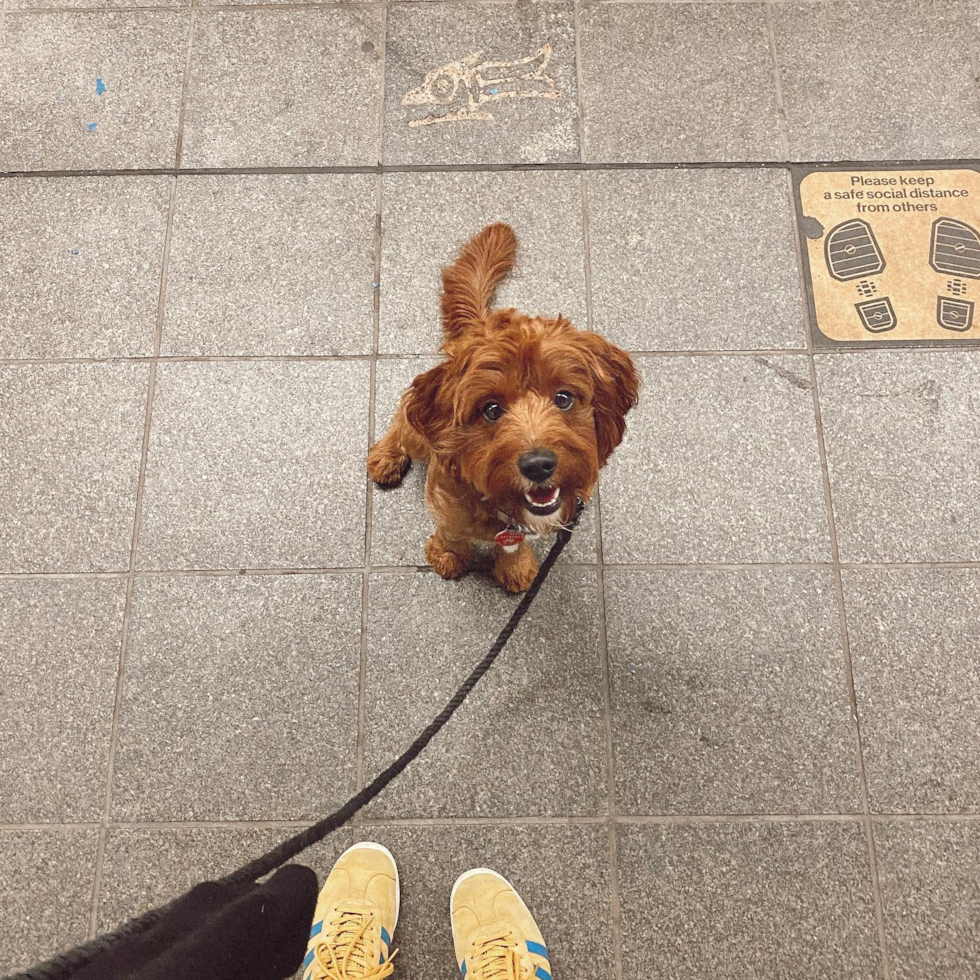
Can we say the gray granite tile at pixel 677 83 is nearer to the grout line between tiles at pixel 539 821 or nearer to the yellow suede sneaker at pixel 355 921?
the grout line between tiles at pixel 539 821

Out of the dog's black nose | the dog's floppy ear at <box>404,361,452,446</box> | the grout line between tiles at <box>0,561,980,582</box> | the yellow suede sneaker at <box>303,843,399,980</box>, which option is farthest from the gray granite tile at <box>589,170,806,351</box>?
the yellow suede sneaker at <box>303,843,399,980</box>

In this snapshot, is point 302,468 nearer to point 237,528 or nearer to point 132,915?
point 237,528

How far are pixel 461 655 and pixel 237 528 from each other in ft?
3.11

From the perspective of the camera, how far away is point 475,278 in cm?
239

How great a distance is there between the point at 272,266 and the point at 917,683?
2.89 m

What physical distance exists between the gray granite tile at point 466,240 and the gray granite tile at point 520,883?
178cm

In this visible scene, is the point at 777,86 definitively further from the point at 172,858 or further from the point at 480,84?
the point at 172,858

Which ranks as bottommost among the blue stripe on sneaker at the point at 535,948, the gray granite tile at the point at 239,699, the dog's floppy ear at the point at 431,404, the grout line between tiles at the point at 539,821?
the blue stripe on sneaker at the point at 535,948

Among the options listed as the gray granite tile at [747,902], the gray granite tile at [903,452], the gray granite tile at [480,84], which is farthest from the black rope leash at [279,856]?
the gray granite tile at [480,84]

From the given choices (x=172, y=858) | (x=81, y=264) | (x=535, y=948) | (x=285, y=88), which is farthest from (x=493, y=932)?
(x=285, y=88)

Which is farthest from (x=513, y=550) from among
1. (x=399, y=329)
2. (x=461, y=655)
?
(x=399, y=329)

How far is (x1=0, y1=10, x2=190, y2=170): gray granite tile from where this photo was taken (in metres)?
3.19

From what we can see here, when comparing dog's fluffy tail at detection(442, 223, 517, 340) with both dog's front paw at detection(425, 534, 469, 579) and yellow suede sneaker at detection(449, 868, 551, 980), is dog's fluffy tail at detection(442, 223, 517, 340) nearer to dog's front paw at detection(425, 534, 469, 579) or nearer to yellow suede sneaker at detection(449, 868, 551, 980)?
dog's front paw at detection(425, 534, 469, 579)

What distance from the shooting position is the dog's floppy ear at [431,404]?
1.92 meters
